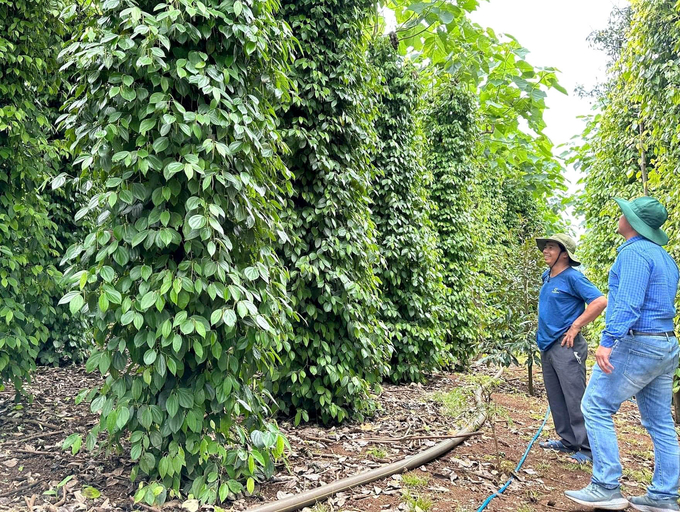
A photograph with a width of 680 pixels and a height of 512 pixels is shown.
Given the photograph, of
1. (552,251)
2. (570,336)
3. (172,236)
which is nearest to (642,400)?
(570,336)

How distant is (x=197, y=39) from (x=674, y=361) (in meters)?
3.65

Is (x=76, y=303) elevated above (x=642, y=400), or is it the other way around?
(x=76, y=303)

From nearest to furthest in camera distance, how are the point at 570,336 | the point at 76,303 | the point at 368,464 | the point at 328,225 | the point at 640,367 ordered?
the point at 76,303
the point at 640,367
the point at 368,464
the point at 570,336
the point at 328,225

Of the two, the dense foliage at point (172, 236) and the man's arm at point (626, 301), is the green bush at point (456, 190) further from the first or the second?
the dense foliage at point (172, 236)

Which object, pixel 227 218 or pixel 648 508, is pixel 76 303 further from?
pixel 648 508

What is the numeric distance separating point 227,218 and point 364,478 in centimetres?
204

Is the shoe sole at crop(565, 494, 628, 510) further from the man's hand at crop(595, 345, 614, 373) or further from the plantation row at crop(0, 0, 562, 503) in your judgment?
the plantation row at crop(0, 0, 562, 503)

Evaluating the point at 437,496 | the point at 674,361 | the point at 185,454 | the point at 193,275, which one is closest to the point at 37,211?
the point at 193,275

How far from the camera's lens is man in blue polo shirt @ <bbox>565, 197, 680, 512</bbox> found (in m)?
2.90

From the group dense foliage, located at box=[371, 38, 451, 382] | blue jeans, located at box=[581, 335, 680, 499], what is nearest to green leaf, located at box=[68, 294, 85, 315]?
blue jeans, located at box=[581, 335, 680, 499]

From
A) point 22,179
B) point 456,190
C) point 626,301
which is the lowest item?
point 626,301

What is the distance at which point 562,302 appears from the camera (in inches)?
161

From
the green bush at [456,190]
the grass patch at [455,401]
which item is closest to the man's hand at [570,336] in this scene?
the grass patch at [455,401]

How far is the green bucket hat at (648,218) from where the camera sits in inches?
121
